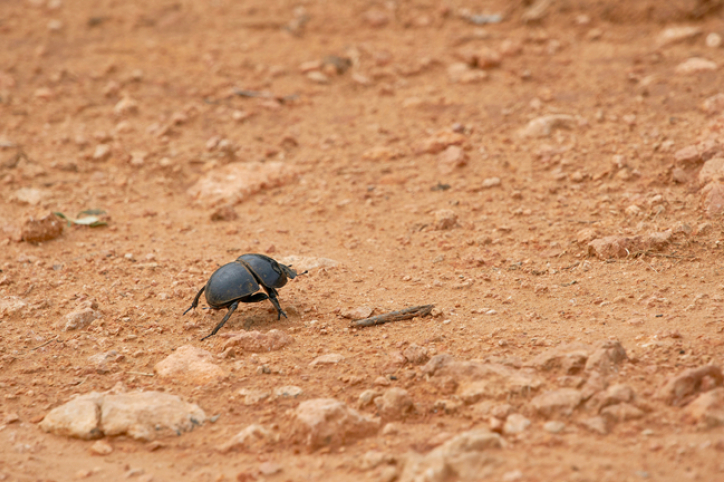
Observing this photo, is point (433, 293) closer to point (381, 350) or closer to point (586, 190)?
point (381, 350)

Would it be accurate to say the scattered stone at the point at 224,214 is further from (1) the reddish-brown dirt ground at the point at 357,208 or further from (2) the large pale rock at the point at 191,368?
(2) the large pale rock at the point at 191,368

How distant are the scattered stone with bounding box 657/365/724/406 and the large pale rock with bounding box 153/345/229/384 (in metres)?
2.09

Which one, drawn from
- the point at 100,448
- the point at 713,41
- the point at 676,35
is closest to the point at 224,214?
the point at 100,448

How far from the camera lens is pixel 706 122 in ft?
17.2

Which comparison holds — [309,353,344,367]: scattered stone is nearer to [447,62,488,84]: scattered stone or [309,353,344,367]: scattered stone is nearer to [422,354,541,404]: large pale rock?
[422,354,541,404]: large pale rock

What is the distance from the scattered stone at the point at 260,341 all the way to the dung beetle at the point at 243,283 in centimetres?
27

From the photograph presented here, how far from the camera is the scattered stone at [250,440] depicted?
2.58m

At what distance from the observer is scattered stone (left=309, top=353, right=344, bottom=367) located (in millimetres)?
3193

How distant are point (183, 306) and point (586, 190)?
3.33 m

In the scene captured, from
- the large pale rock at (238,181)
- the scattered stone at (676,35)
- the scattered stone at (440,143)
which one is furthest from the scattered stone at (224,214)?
the scattered stone at (676,35)

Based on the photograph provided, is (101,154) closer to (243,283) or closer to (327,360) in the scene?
(243,283)

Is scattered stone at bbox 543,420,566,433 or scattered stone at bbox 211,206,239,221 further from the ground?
scattered stone at bbox 543,420,566,433

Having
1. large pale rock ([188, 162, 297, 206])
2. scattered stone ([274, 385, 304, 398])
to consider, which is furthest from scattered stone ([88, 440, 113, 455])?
large pale rock ([188, 162, 297, 206])

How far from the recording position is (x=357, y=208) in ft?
17.6
